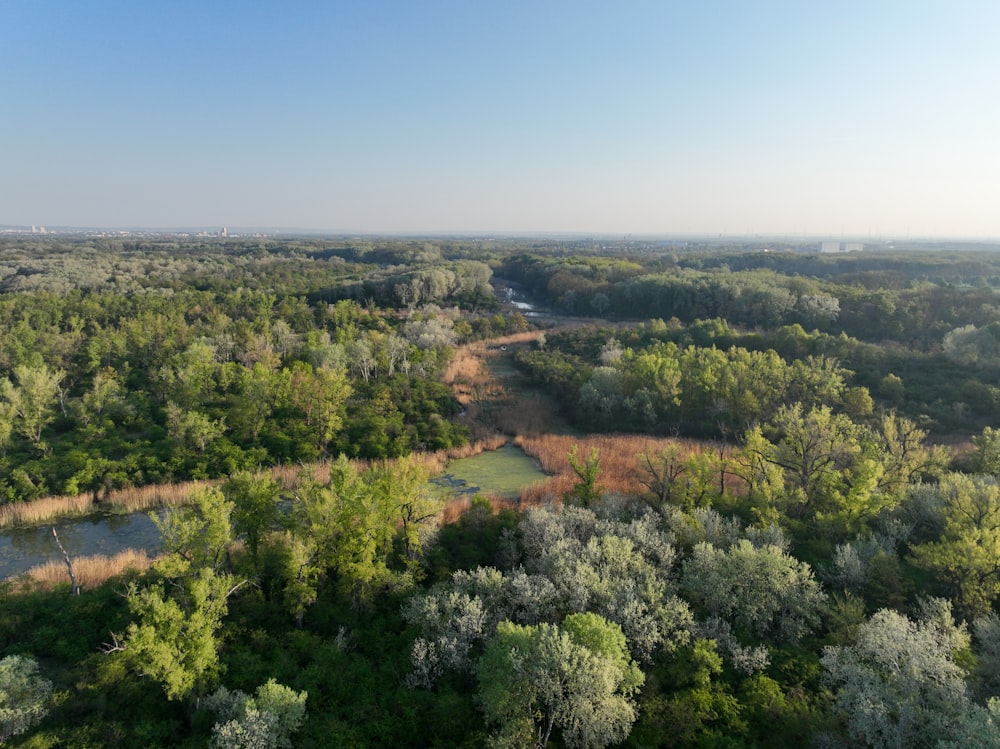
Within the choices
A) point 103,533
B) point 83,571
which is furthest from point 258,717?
point 103,533

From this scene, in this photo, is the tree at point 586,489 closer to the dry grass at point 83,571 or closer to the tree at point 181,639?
the tree at point 181,639

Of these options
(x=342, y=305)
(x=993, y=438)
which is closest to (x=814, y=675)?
(x=993, y=438)

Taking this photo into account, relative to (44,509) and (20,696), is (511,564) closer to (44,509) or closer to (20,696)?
(20,696)

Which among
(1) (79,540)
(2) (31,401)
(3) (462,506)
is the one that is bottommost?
(1) (79,540)

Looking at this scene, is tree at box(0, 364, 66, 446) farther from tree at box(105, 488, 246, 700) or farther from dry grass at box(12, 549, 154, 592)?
tree at box(105, 488, 246, 700)

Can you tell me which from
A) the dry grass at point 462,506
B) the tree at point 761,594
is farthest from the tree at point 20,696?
the tree at point 761,594

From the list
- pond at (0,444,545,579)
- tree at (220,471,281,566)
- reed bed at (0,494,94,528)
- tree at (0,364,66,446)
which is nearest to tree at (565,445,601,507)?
pond at (0,444,545,579)
